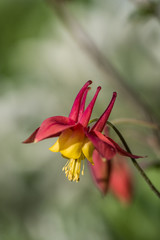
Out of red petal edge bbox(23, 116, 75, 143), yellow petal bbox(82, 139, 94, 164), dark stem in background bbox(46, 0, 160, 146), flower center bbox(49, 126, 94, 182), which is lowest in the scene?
yellow petal bbox(82, 139, 94, 164)

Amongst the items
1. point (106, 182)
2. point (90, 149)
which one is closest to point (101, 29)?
point (106, 182)

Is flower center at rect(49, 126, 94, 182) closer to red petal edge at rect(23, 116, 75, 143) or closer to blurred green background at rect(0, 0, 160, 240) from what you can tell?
red petal edge at rect(23, 116, 75, 143)

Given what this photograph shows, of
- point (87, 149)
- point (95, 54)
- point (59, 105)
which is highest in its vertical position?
point (59, 105)

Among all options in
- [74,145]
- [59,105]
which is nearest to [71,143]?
[74,145]

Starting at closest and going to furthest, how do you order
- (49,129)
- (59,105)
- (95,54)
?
(49,129), (95,54), (59,105)

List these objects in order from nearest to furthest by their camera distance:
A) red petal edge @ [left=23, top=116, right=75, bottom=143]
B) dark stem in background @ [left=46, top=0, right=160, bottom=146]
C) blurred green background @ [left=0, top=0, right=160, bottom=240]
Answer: red petal edge @ [left=23, top=116, right=75, bottom=143] → dark stem in background @ [left=46, top=0, right=160, bottom=146] → blurred green background @ [left=0, top=0, right=160, bottom=240]

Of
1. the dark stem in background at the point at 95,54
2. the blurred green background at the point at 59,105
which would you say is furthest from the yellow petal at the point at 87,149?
the blurred green background at the point at 59,105

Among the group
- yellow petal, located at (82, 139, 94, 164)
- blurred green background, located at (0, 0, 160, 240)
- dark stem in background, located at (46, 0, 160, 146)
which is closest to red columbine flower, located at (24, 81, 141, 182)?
yellow petal, located at (82, 139, 94, 164)

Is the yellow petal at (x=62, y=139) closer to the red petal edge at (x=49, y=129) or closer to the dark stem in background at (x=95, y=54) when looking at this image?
the red petal edge at (x=49, y=129)

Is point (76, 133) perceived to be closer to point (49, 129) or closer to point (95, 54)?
point (49, 129)
